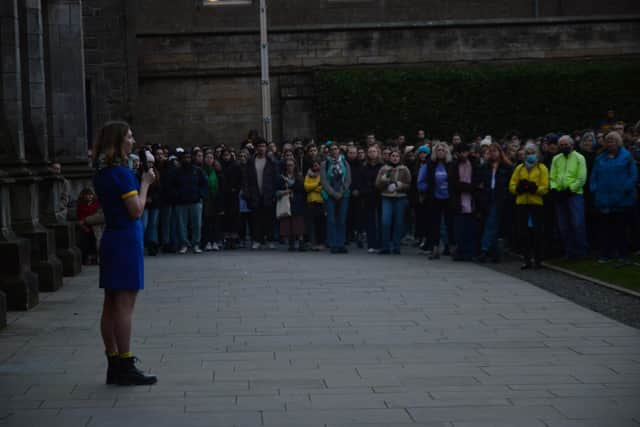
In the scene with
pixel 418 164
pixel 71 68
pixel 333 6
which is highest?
pixel 333 6

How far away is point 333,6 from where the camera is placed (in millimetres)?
38031

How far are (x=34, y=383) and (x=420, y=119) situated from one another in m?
23.7

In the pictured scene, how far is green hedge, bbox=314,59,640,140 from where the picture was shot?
103ft

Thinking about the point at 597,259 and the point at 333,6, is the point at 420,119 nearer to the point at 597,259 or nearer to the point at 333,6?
the point at 333,6

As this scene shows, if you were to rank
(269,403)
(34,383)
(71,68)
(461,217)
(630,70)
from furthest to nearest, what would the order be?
(630,70) < (71,68) < (461,217) < (34,383) < (269,403)

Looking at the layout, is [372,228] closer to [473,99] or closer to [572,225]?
[572,225]

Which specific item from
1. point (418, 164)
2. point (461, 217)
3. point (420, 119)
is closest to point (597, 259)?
point (461, 217)

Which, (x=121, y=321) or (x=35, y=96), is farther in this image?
(x=35, y=96)

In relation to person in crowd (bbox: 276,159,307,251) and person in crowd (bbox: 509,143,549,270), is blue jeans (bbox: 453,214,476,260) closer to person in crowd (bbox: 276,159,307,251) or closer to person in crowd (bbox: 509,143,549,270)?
person in crowd (bbox: 509,143,549,270)

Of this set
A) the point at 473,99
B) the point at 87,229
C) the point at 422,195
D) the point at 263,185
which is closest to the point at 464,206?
the point at 422,195

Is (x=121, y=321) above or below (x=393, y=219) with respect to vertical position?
above

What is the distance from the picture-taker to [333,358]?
31.7 ft

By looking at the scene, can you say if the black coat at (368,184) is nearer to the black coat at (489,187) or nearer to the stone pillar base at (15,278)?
the black coat at (489,187)

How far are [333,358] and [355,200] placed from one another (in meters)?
12.4
